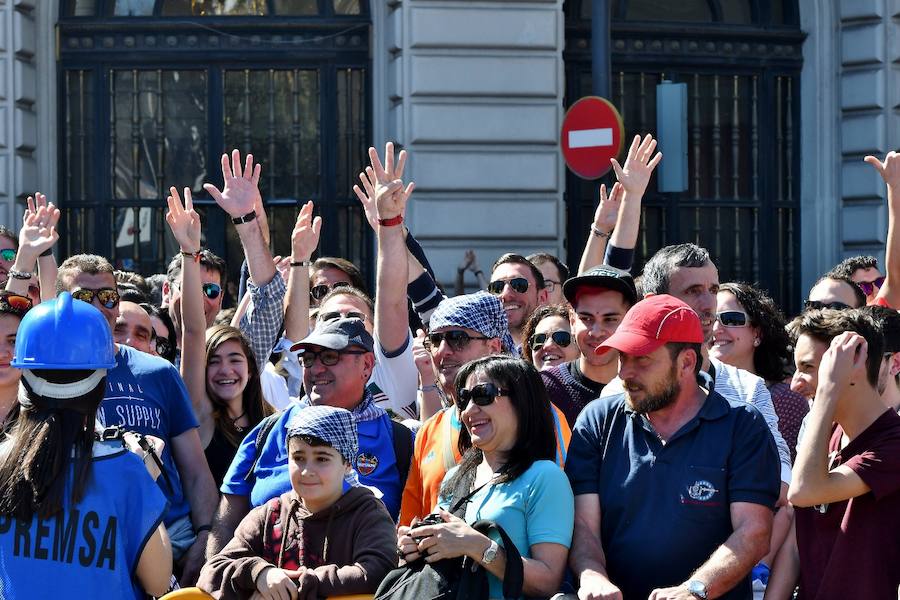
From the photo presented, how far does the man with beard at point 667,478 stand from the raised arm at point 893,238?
285 cm

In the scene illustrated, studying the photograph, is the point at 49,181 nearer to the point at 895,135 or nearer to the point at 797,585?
the point at 895,135

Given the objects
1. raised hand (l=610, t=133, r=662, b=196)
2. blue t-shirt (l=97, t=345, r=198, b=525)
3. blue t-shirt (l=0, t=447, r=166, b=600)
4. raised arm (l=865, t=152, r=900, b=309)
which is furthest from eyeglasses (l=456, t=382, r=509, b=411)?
raised arm (l=865, t=152, r=900, b=309)

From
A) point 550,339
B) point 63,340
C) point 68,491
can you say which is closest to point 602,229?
point 550,339

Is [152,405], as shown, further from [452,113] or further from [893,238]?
[452,113]

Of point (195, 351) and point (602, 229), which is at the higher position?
point (602, 229)

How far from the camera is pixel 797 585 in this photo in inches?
194

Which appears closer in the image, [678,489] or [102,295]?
[678,489]

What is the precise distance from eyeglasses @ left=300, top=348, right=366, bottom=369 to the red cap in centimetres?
120

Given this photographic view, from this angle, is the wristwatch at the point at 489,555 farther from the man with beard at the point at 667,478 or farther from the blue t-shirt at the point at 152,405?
the blue t-shirt at the point at 152,405

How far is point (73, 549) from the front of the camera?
4176mm

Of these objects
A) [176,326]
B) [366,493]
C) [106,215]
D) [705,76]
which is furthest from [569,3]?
[366,493]

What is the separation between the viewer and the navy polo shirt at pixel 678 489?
4.58 meters

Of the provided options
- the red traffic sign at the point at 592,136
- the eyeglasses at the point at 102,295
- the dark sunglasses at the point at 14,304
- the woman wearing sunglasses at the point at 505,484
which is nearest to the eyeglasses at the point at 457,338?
the woman wearing sunglasses at the point at 505,484

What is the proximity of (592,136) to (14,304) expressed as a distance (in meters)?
5.30
